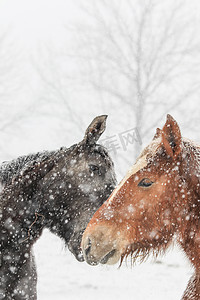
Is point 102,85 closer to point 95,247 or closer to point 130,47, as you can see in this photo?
point 130,47

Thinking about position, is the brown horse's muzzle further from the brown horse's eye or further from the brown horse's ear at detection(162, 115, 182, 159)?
the brown horse's ear at detection(162, 115, 182, 159)

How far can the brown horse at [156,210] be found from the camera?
6.15 ft

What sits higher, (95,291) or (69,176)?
(69,176)

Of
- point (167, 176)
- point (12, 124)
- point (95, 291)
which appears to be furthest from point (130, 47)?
point (167, 176)

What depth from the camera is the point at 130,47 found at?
13359 millimetres

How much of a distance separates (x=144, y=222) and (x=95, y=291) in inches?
200

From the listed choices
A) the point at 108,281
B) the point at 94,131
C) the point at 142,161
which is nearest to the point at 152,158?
the point at 142,161

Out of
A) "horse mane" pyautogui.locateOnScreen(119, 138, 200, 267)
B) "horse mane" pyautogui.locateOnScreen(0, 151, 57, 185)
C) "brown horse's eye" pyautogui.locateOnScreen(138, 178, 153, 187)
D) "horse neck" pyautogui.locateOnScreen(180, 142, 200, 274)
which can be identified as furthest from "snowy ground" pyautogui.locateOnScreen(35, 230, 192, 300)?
"brown horse's eye" pyautogui.locateOnScreen(138, 178, 153, 187)

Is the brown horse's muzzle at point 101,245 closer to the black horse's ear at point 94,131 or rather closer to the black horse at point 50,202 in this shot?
the black horse at point 50,202

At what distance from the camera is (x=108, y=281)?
7.21 metres

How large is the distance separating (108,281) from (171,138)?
19.6 feet

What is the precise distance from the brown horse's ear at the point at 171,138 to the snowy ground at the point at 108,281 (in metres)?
3.77

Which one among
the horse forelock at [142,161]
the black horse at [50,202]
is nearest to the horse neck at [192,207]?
the horse forelock at [142,161]

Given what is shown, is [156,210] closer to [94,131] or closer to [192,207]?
[192,207]
